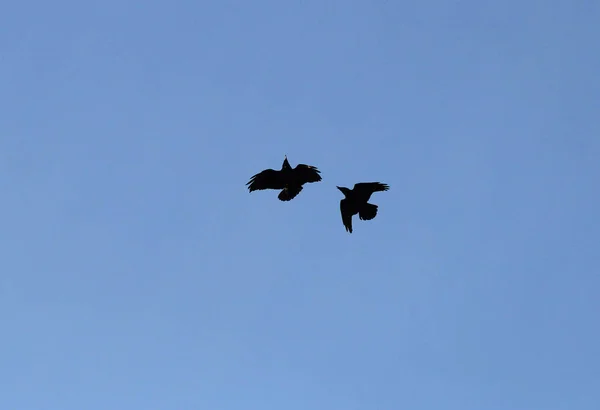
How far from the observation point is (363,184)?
111 ft

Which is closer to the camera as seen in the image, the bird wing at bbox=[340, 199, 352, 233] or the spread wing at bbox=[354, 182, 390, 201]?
the spread wing at bbox=[354, 182, 390, 201]

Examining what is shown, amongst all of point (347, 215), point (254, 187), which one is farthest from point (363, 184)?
point (254, 187)

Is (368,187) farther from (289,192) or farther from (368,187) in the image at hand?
(289,192)

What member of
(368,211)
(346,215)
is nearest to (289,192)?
(346,215)

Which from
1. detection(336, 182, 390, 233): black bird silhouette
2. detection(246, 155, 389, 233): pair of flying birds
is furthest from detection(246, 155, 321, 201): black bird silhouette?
detection(336, 182, 390, 233): black bird silhouette

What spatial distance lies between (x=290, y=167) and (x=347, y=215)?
288 centimetres

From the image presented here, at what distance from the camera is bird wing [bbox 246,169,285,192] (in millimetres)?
33875

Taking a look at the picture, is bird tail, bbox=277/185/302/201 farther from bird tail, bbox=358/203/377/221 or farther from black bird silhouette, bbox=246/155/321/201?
bird tail, bbox=358/203/377/221

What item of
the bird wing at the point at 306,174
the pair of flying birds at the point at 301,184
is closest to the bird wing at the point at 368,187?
the pair of flying birds at the point at 301,184

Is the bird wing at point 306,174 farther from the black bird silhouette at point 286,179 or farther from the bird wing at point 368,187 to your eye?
the bird wing at point 368,187

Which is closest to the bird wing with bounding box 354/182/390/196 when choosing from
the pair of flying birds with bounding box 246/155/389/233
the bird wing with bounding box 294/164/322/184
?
the pair of flying birds with bounding box 246/155/389/233

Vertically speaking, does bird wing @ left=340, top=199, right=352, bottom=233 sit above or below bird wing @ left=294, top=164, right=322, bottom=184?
below

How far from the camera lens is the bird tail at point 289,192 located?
33.9m

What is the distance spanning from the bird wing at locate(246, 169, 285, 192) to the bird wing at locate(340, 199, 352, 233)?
2323 mm
